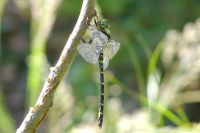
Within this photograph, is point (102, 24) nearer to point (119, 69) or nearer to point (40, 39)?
Answer: point (40, 39)

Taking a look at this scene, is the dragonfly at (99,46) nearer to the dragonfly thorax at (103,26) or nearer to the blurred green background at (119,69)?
the dragonfly thorax at (103,26)

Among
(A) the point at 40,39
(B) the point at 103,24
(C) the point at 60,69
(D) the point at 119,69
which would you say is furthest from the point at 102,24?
(D) the point at 119,69

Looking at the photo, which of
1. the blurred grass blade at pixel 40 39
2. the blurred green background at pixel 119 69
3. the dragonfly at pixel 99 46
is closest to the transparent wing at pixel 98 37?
the dragonfly at pixel 99 46

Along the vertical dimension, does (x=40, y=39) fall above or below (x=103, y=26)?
A: above

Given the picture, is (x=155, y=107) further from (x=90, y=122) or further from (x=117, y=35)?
(x=117, y=35)

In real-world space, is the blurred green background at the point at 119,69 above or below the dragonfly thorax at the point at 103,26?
above

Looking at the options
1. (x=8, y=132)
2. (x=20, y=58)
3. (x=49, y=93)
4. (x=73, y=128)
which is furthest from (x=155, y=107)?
(x=20, y=58)
